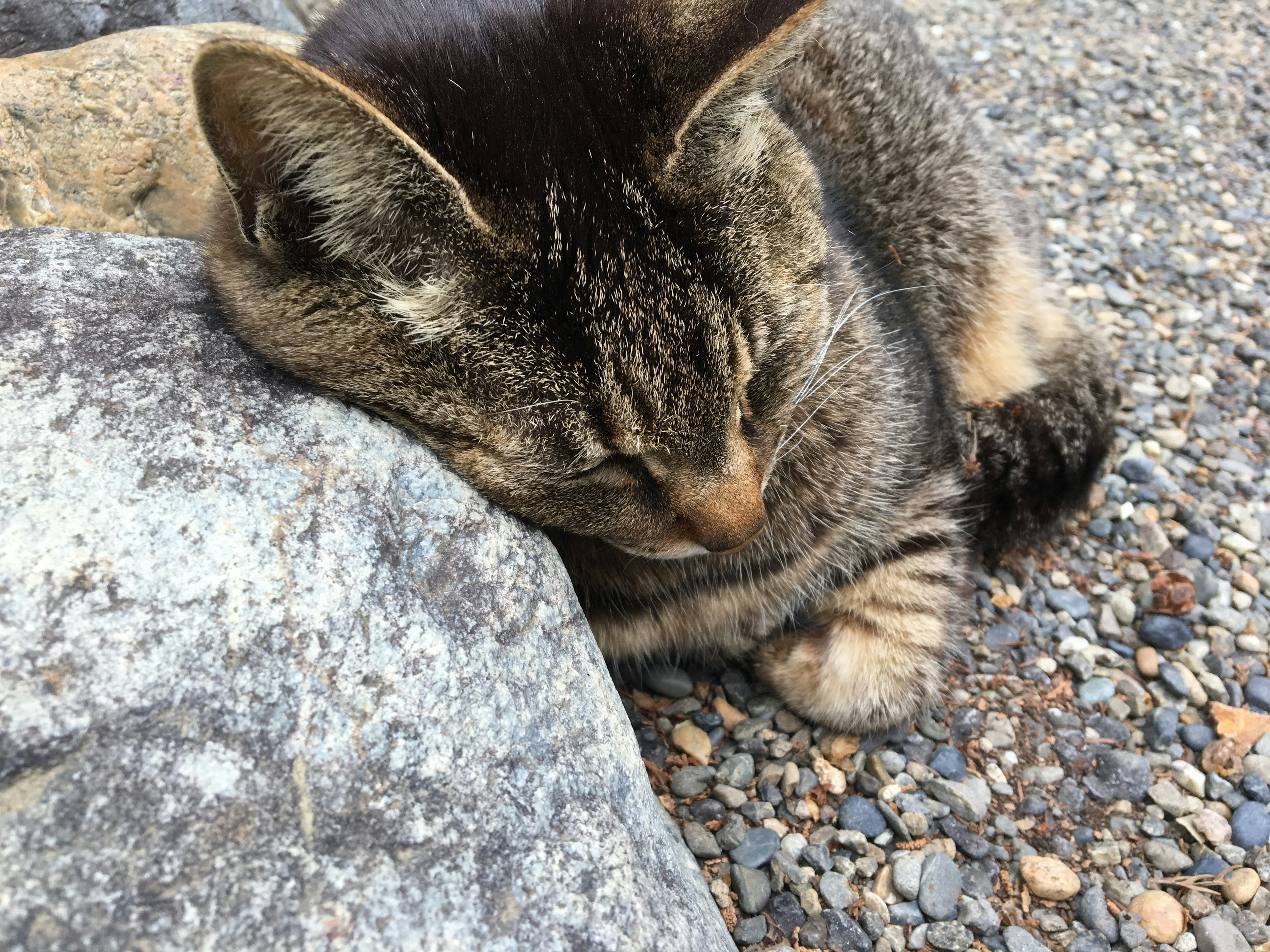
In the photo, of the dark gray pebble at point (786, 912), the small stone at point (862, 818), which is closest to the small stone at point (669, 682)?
the small stone at point (862, 818)

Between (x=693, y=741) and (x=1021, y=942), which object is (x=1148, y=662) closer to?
(x=1021, y=942)

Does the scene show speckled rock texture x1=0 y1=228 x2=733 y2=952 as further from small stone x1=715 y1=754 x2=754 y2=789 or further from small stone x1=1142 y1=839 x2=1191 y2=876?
small stone x1=1142 y1=839 x2=1191 y2=876

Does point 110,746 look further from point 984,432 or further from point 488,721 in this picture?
point 984,432

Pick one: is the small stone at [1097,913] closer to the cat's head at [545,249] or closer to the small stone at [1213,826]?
the small stone at [1213,826]

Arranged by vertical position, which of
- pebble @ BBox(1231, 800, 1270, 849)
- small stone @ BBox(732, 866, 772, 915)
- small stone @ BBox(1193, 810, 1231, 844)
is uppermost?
small stone @ BBox(732, 866, 772, 915)

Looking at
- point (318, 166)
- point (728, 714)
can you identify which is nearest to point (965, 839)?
point (728, 714)

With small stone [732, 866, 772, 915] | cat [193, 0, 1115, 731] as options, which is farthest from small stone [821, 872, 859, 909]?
cat [193, 0, 1115, 731]

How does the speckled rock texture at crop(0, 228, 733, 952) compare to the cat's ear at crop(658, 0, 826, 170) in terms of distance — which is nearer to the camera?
the speckled rock texture at crop(0, 228, 733, 952)
